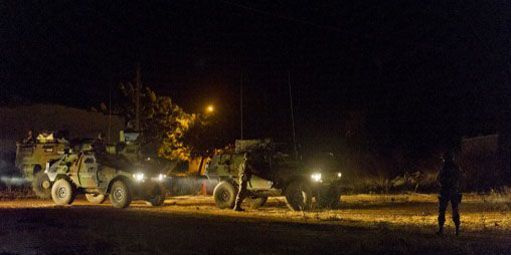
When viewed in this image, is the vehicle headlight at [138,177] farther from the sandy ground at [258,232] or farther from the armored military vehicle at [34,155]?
the armored military vehicle at [34,155]

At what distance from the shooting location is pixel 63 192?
23.4 m

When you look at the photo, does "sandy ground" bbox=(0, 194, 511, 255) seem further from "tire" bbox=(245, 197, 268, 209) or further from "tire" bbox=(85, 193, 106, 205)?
"tire" bbox=(85, 193, 106, 205)

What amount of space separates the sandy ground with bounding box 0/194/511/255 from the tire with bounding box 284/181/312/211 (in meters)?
0.43

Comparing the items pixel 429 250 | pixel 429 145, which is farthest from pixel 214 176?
pixel 429 145

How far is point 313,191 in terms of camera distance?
2120cm

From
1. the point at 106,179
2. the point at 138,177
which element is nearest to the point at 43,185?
the point at 106,179

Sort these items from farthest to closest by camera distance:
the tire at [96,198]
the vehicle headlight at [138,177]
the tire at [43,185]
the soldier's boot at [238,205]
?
the tire at [96,198] → the tire at [43,185] → the vehicle headlight at [138,177] → the soldier's boot at [238,205]

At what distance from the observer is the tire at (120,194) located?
2188 cm

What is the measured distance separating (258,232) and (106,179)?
9981mm

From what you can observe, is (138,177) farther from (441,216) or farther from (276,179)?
(441,216)

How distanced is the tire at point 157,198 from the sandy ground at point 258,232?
2388 mm

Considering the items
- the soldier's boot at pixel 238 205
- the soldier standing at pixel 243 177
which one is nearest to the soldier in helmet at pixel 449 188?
the soldier standing at pixel 243 177

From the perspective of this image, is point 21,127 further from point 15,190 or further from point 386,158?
point 386,158

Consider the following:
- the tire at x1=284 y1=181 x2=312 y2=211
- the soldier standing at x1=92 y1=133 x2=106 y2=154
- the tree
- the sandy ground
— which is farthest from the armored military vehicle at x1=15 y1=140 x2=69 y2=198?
the tire at x1=284 y1=181 x2=312 y2=211
